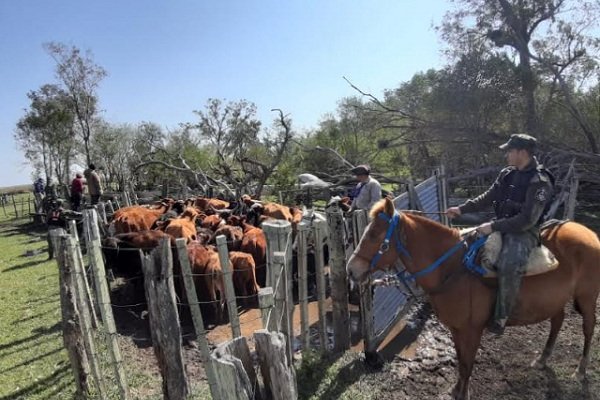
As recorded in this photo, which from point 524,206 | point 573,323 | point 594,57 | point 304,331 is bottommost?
point 573,323

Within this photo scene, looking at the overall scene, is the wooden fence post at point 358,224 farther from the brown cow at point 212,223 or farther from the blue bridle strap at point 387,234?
the brown cow at point 212,223

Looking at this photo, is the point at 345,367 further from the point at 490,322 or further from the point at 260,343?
the point at 260,343

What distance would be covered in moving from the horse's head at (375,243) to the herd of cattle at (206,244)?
1808mm

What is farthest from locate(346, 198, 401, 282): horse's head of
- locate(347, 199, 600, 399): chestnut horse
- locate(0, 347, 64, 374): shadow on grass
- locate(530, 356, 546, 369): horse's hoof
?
locate(0, 347, 64, 374): shadow on grass

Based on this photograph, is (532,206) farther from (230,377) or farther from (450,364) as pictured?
(230,377)

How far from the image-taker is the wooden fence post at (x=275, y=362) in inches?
105

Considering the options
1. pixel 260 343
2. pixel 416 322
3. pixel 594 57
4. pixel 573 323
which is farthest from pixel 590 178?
pixel 260 343

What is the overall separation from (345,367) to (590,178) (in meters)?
11.5

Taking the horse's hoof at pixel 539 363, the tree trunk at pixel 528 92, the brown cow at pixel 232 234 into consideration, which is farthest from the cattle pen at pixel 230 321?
the tree trunk at pixel 528 92

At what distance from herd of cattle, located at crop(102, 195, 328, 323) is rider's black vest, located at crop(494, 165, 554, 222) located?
2.78m

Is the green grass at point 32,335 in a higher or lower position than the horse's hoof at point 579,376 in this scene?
higher

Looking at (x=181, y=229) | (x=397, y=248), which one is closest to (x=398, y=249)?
(x=397, y=248)

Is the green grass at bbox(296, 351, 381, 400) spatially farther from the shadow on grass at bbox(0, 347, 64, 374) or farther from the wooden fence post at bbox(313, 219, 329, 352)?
the shadow on grass at bbox(0, 347, 64, 374)

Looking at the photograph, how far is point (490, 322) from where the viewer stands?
171 inches
